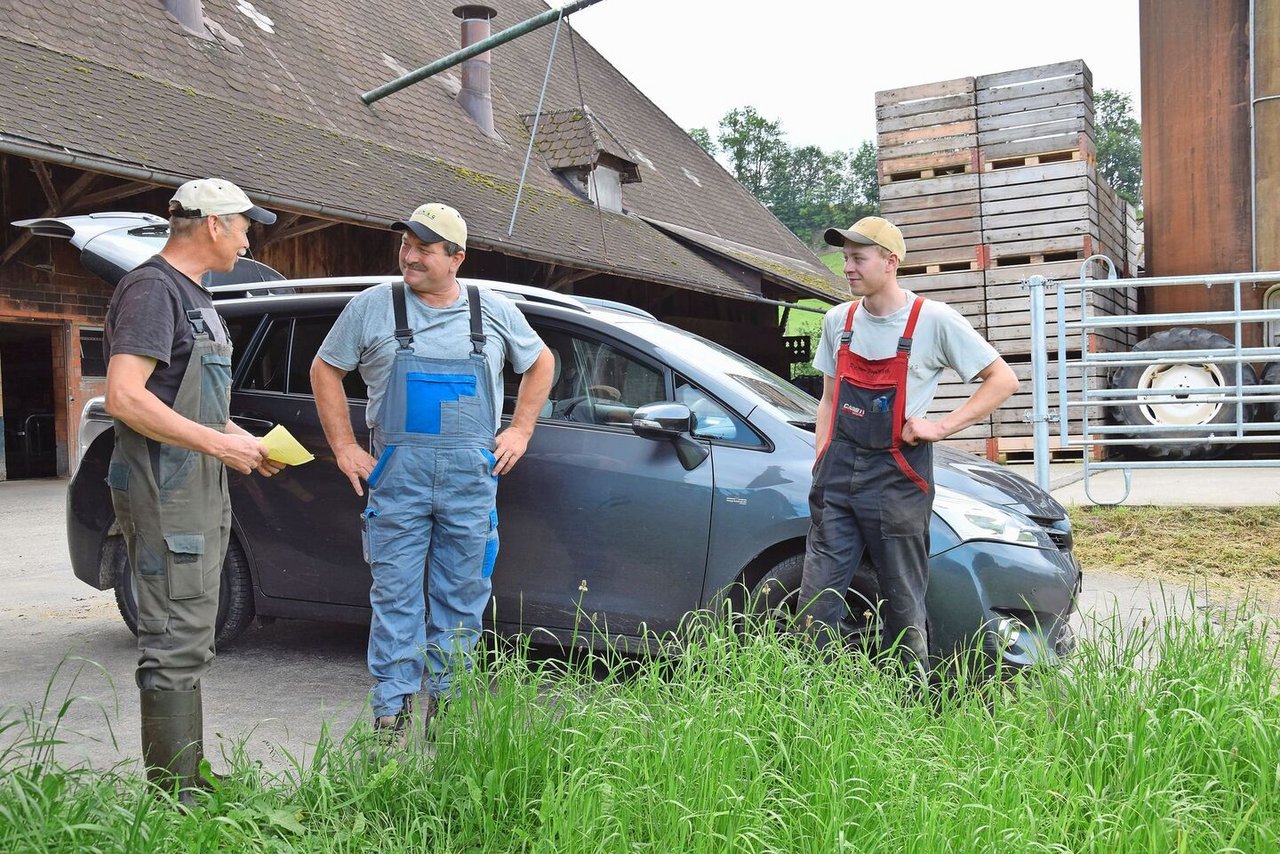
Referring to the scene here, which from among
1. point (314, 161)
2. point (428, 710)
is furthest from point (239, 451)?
point (314, 161)

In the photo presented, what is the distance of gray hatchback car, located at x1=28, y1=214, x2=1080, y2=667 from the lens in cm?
431

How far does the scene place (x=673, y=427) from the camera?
455 centimetres

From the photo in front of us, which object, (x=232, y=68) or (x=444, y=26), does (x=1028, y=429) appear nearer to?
(x=232, y=68)

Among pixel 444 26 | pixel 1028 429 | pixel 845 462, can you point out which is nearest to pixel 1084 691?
pixel 845 462

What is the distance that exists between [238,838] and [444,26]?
77.2ft

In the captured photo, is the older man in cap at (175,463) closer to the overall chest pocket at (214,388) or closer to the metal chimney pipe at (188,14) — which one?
the overall chest pocket at (214,388)

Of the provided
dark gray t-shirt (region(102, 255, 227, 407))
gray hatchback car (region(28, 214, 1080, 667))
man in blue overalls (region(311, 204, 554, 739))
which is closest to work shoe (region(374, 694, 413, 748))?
man in blue overalls (region(311, 204, 554, 739))

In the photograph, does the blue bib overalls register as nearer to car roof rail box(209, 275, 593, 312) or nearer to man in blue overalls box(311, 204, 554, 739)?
man in blue overalls box(311, 204, 554, 739)

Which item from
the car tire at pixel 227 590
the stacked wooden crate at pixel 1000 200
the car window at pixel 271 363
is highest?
the stacked wooden crate at pixel 1000 200

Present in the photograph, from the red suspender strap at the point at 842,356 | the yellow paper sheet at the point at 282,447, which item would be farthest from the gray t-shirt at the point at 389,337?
the red suspender strap at the point at 842,356

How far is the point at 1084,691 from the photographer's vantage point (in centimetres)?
343

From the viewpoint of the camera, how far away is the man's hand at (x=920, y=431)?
390 cm

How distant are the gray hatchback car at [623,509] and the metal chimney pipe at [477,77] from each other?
54.5ft

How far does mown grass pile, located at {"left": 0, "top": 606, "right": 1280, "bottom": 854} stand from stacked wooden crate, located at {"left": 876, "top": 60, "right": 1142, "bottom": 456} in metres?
9.42
